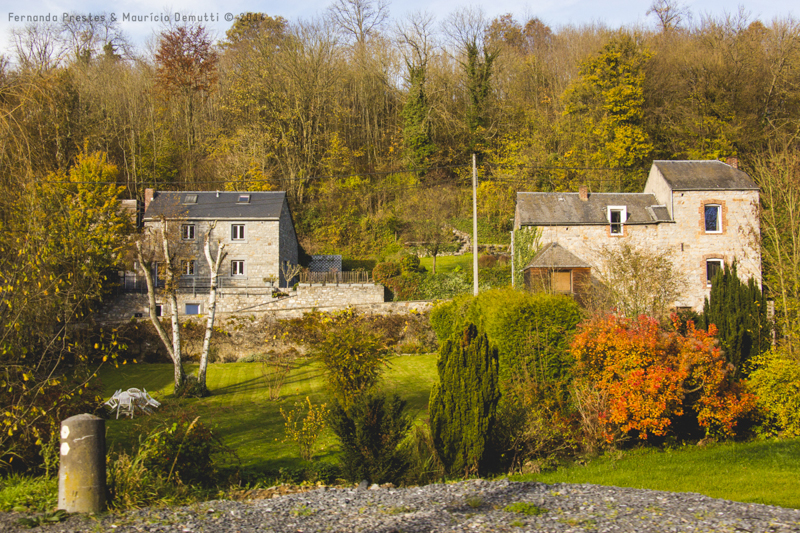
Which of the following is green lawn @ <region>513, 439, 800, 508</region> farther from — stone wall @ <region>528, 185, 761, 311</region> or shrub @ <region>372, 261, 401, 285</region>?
shrub @ <region>372, 261, 401, 285</region>

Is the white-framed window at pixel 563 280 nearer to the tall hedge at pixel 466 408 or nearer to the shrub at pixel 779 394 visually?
the shrub at pixel 779 394

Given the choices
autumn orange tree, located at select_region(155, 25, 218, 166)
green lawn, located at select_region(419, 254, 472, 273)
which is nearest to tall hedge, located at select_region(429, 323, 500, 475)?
green lawn, located at select_region(419, 254, 472, 273)

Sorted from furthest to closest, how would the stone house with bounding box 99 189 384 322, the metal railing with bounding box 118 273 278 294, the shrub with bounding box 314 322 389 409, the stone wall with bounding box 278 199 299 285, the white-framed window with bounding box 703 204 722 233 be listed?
the stone wall with bounding box 278 199 299 285 → the metal railing with bounding box 118 273 278 294 → the stone house with bounding box 99 189 384 322 → the white-framed window with bounding box 703 204 722 233 → the shrub with bounding box 314 322 389 409

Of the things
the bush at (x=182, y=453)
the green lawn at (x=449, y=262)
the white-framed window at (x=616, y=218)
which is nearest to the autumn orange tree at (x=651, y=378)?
the bush at (x=182, y=453)

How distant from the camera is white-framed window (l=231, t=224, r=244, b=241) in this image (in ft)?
97.0

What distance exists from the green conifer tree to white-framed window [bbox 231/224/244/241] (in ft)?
74.7

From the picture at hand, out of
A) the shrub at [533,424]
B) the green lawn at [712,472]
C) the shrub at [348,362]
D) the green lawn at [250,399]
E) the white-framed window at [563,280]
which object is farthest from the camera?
the white-framed window at [563,280]

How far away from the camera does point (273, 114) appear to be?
3572cm

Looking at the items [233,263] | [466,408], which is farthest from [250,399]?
[233,263]

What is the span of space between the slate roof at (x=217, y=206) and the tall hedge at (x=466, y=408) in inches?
877

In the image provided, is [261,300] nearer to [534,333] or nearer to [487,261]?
[487,261]

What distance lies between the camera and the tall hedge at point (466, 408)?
26.9 feet

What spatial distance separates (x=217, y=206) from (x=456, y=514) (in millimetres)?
27485

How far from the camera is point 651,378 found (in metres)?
9.12
